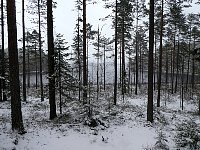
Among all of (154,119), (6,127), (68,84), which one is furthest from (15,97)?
(154,119)

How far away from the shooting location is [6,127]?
11023mm

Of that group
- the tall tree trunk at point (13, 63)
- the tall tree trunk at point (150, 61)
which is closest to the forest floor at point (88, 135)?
the tall tree trunk at point (13, 63)

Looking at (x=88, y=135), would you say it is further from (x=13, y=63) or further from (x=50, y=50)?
(x=50, y=50)

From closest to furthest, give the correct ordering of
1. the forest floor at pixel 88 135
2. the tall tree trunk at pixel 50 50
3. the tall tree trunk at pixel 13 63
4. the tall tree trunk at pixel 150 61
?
the forest floor at pixel 88 135
the tall tree trunk at pixel 13 63
the tall tree trunk at pixel 50 50
the tall tree trunk at pixel 150 61

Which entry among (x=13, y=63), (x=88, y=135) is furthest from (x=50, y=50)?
(x=88, y=135)

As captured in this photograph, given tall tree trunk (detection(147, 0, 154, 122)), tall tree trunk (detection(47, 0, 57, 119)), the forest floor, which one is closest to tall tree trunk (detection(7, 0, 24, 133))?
the forest floor

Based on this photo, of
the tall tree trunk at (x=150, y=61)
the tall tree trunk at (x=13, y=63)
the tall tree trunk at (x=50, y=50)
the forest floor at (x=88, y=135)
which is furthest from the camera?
the tall tree trunk at (x=150, y=61)

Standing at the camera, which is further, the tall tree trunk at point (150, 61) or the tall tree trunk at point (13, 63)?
the tall tree trunk at point (150, 61)

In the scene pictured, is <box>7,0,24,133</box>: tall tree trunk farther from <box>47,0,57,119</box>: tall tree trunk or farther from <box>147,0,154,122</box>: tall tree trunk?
<box>147,0,154,122</box>: tall tree trunk

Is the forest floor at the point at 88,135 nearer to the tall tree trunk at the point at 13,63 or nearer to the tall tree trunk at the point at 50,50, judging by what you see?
the tall tree trunk at the point at 13,63

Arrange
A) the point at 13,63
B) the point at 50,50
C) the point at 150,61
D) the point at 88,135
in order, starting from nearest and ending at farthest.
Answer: the point at 13,63, the point at 88,135, the point at 50,50, the point at 150,61

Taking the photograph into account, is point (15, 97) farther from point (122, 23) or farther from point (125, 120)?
point (122, 23)

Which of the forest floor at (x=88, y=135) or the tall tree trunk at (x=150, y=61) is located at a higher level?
the tall tree trunk at (x=150, y=61)

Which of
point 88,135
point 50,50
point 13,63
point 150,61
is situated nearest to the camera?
point 13,63
